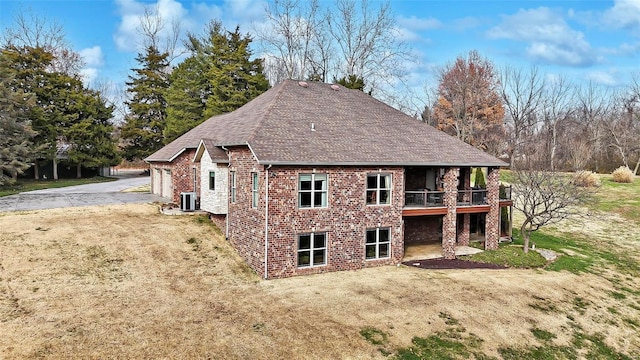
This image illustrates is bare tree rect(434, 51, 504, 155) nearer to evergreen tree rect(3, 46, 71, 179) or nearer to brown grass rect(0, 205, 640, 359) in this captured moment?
brown grass rect(0, 205, 640, 359)

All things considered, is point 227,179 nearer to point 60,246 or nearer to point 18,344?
point 60,246

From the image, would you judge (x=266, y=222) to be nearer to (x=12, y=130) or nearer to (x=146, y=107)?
(x=12, y=130)

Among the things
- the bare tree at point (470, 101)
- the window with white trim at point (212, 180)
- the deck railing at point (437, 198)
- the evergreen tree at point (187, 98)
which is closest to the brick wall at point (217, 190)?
the window with white trim at point (212, 180)

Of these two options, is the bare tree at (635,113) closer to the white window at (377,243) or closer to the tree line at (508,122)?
the tree line at (508,122)

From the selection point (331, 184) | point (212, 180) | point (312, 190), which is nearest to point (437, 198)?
point (331, 184)

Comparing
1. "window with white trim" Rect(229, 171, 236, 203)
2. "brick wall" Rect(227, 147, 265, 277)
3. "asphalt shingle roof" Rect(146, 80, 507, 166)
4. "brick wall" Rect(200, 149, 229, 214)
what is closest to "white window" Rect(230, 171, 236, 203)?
"window with white trim" Rect(229, 171, 236, 203)

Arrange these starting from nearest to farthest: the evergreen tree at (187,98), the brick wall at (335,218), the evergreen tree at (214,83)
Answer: the brick wall at (335,218)
the evergreen tree at (214,83)
the evergreen tree at (187,98)
